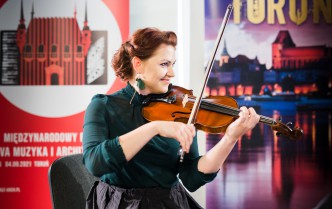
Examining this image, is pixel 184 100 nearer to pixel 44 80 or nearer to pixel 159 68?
pixel 159 68

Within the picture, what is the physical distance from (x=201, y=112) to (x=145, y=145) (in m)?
0.25

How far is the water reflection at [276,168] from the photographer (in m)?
2.72

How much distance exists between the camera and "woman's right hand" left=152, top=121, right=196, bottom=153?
1207 mm

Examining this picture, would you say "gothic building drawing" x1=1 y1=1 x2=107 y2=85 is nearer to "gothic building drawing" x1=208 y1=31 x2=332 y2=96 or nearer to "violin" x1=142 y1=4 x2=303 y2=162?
"gothic building drawing" x1=208 y1=31 x2=332 y2=96

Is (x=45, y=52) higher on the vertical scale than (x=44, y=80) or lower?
higher

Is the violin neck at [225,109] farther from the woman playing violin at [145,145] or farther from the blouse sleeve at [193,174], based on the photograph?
the blouse sleeve at [193,174]

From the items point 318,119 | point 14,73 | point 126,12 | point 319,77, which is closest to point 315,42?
point 319,77

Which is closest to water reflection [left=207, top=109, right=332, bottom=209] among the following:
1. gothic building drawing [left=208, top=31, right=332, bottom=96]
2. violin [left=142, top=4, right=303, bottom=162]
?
gothic building drawing [left=208, top=31, right=332, bottom=96]

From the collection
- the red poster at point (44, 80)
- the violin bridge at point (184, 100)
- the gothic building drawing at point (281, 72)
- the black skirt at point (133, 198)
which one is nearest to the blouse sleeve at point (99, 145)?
the black skirt at point (133, 198)

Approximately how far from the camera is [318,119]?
2.72 meters

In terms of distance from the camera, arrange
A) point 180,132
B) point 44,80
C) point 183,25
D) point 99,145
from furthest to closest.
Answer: point 183,25 → point 44,80 → point 99,145 → point 180,132

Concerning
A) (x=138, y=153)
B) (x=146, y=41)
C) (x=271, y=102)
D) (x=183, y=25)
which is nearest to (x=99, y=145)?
(x=138, y=153)

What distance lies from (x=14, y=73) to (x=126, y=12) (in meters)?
0.71

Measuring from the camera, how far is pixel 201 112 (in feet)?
5.34
